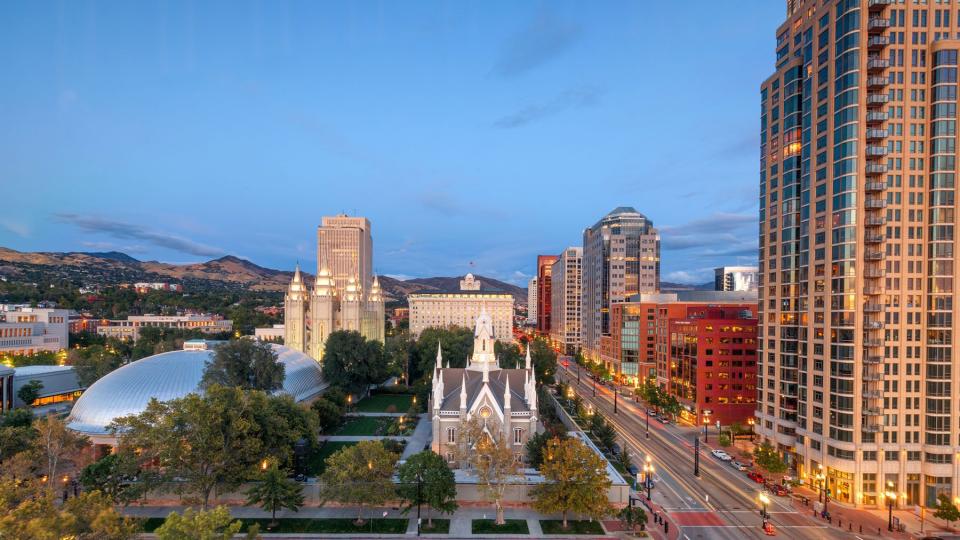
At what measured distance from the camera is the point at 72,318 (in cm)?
17712

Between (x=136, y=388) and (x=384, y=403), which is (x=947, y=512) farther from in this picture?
(x=136, y=388)

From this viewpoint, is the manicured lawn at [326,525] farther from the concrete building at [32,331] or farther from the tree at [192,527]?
the concrete building at [32,331]

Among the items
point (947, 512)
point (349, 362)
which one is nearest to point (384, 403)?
point (349, 362)

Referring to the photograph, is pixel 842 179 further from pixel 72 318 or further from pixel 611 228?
pixel 72 318

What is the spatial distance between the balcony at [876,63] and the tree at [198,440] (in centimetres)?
7454

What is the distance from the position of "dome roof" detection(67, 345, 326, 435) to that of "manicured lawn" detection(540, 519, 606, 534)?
162ft

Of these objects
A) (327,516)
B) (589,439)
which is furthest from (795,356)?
(327,516)

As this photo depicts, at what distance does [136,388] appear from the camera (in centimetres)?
6681

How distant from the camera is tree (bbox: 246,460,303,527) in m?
43.3

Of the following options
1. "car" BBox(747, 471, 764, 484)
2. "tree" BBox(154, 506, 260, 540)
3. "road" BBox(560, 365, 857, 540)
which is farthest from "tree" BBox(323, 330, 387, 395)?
"tree" BBox(154, 506, 260, 540)

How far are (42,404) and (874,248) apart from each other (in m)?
131

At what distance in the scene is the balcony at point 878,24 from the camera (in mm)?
51719

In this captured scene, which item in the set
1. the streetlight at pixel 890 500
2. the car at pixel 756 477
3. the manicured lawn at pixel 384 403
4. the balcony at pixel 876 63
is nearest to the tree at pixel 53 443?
the manicured lawn at pixel 384 403

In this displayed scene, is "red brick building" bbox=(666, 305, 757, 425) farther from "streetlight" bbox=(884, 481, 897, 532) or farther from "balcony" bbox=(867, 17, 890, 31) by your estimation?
"balcony" bbox=(867, 17, 890, 31)
